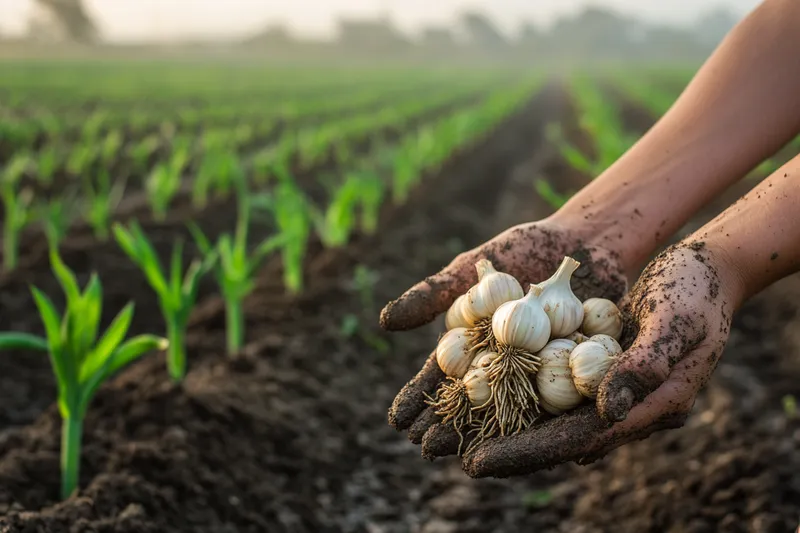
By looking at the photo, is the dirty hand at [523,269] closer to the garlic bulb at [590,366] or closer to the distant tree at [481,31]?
the garlic bulb at [590,366]

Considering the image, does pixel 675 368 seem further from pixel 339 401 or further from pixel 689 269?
pixel 339 401

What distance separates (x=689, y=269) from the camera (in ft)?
5.28

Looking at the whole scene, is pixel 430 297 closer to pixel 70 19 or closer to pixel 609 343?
pixel 609 343

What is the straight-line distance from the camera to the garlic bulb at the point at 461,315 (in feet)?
5.66

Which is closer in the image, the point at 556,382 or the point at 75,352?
the point at 556,382

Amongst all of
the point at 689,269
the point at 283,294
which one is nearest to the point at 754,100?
the point at 689,269

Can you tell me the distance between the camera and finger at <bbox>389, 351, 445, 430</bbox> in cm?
164

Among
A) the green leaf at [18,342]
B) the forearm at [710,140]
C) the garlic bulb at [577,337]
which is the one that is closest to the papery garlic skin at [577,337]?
the garlic bulb at [577,337]

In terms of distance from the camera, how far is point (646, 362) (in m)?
1.42

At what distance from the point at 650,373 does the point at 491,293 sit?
1.34 feet

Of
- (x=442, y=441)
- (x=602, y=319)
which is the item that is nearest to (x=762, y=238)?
(x=602, y=319)

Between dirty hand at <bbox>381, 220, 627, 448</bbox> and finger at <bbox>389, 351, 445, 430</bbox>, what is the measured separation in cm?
8

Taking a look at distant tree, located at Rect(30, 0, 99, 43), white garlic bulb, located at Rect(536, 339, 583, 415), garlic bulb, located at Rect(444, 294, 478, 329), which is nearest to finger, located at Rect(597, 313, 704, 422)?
white garlic bulb, located at Rect(536, 339, 583, 415)

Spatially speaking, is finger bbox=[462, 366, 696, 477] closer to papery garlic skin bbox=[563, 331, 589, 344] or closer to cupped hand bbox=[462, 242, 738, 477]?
cupped hand bbox=[462, 242, 738, 477]
